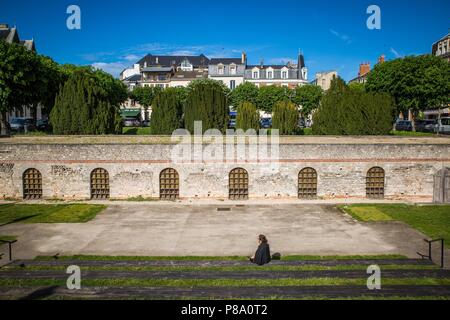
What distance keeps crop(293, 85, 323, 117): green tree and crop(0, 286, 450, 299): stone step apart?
56.5m

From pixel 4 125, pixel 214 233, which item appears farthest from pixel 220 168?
pixel 4 125

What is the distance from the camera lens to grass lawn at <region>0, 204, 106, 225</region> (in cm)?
2133

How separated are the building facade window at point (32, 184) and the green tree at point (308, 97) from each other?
50.3 metres

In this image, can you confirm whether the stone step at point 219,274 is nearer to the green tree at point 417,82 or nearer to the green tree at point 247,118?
the green tree at point 247,118

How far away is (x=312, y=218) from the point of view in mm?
21828

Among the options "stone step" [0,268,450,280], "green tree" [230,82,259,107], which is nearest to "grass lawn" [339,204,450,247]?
"stone step" [0,268,450,280]

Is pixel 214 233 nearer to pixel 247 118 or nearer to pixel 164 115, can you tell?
pixel 247 118

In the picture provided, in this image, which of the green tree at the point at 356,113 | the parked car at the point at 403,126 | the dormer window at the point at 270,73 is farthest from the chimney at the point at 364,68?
the green tree at the point at 356,113

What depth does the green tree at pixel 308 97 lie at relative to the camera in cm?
6638

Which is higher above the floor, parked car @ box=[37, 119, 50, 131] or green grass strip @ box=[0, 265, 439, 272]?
parked car @ box=[37, 119, 50, 131]

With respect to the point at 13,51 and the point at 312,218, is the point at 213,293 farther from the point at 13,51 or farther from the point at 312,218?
the point at 13,51

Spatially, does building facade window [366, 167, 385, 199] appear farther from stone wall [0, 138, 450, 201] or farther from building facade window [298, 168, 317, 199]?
building facade window [298, 168, 317, 199]

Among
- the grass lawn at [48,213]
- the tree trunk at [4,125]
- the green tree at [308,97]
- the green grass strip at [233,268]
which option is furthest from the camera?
the green tree at [308,97]

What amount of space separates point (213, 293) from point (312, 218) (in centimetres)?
1115
